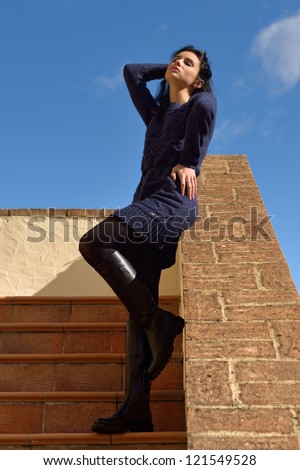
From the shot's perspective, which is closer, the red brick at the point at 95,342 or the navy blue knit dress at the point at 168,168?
the navy blue knit dress at the point at 168,168

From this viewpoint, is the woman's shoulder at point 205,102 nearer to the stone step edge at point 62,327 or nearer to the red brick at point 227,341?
the red brick at point 227,341

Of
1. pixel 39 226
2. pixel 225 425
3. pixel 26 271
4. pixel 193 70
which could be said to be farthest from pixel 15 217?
pixel 225 425

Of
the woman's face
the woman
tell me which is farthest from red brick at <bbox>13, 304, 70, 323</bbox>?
the woman's face

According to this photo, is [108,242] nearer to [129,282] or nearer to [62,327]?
[129,282]

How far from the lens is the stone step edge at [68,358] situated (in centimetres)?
279

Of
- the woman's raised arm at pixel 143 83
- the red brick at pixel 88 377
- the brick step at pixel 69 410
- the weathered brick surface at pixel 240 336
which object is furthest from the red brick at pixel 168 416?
the woman's raised arm at pixel 143 83

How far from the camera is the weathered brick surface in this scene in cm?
169

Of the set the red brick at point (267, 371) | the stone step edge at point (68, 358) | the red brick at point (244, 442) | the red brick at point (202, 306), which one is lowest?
the red brick at point (244, 442)

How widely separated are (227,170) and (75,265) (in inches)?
47.7

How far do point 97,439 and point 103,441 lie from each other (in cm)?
2

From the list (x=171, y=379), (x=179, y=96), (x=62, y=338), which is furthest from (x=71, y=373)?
(x=179, y=96)

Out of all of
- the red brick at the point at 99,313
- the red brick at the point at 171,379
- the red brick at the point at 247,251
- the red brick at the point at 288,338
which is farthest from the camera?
the red brick at the point at 99,313

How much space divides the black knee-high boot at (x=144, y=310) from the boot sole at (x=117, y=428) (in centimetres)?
19
